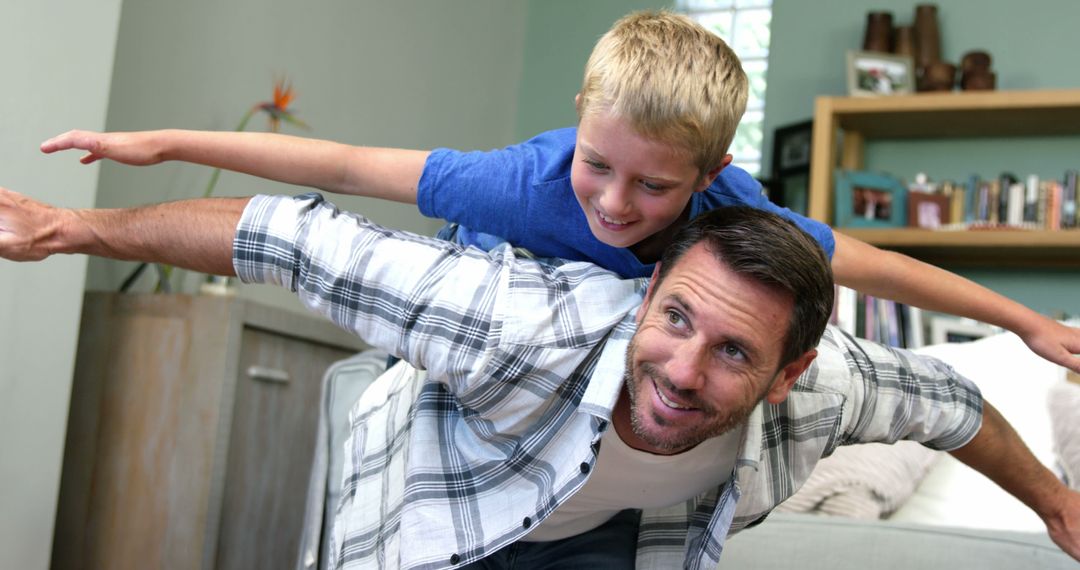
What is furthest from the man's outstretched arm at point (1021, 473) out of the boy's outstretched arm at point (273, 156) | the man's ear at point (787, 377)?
the boy's outstretched arm at point (273, 156)

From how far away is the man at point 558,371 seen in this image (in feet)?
4.60

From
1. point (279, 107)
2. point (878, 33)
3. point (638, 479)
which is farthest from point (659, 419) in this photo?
point (878, 33)

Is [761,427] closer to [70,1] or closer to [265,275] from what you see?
[265,275]

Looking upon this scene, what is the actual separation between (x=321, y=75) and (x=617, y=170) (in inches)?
91.6

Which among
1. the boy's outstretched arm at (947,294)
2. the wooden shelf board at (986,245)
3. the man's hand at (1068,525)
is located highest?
the wooden shelf board at (986,245)

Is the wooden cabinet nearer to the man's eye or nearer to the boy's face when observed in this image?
the boy's face

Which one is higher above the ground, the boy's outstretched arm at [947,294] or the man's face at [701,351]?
the boy's outstretched arm at [947,294]

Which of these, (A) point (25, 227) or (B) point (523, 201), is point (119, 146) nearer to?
(A) point (25, 227)

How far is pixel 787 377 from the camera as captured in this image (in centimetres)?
153

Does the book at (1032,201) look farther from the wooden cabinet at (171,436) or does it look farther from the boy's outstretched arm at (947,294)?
the wooden cabinet at (171,436)

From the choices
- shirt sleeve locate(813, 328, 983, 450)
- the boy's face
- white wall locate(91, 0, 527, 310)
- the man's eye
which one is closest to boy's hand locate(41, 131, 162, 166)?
the boy's face

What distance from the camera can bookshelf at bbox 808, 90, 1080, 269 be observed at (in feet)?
11.9

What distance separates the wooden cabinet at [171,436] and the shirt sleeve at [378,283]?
1155 millimetres

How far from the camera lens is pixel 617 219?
148 cm
